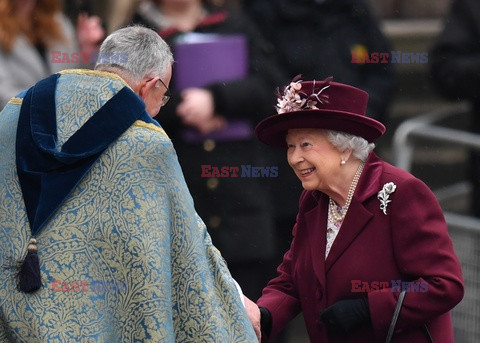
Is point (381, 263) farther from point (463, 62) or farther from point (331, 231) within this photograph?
point (463, 62)

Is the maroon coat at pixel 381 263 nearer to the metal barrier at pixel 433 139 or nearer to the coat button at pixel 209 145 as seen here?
the coat button at pixel 209 145

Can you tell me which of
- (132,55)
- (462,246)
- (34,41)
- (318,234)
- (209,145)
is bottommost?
(462,246)

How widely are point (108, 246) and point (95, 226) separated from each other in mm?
78

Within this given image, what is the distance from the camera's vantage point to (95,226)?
4477 millimetres

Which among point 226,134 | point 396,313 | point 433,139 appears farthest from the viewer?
point 433,139

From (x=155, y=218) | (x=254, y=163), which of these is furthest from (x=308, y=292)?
(x=254, y=163)

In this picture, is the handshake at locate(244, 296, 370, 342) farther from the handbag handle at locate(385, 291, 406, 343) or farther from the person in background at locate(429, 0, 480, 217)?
the person in background at locate(429, 0, 480, 217)

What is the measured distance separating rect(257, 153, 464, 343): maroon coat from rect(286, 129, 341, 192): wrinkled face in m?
0.13

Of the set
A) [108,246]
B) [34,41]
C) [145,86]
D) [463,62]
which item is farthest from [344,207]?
[34,41]

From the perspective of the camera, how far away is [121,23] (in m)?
6.70

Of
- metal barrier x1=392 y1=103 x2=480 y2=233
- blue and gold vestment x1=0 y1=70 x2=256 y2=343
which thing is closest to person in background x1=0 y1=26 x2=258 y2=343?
blue and gold vestment x1=0 y1=70 x2=256 y2=343

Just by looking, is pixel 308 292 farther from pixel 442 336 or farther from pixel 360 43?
pixel 360 43

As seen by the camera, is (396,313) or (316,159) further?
(316,159)

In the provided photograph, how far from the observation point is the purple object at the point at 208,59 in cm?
653
